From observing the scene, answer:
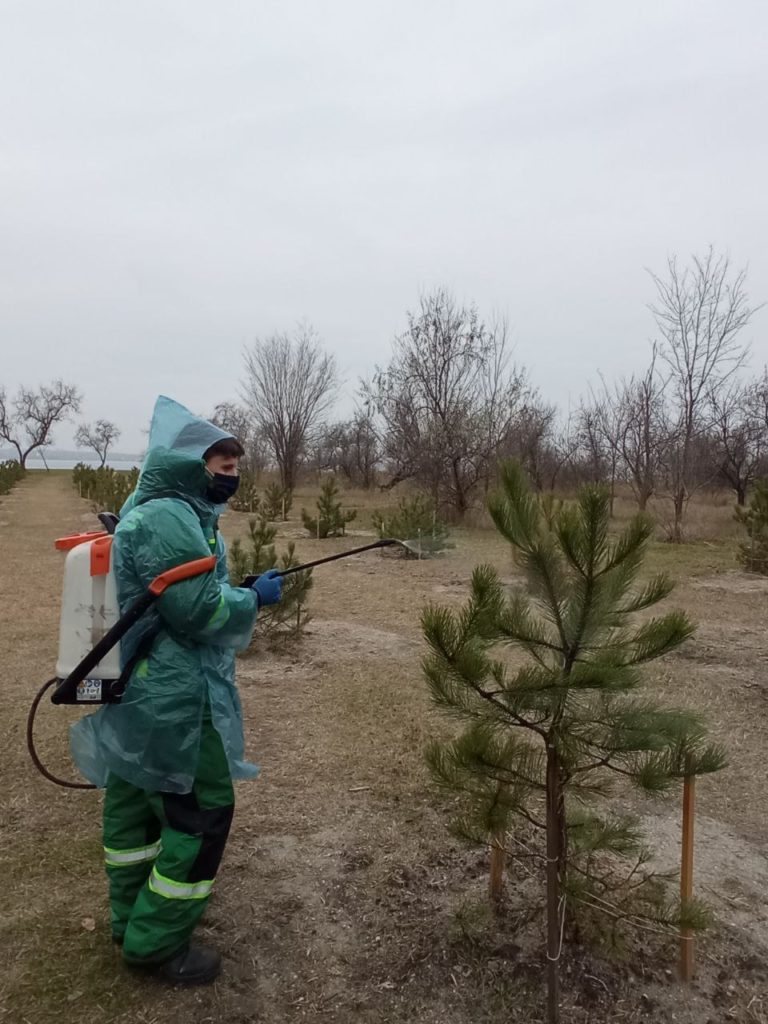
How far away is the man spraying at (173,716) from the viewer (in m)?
1.90

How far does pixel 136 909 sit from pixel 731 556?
12060 millimetres

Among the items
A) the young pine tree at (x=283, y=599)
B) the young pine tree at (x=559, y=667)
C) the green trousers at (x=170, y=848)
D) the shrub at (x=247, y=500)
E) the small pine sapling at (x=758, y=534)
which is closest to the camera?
the young pine tree at (x=559, y=667)

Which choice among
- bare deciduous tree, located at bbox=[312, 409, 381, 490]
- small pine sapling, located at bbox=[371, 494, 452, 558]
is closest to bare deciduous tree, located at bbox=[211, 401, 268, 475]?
bare deciduous tree, located at bbox=[312, 409, 381, 490]

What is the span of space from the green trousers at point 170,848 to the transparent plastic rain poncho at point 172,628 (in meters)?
0.07

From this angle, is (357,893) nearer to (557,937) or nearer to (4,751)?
(557,937)

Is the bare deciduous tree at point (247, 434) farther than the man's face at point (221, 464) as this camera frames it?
Yes

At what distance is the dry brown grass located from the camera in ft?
6.64

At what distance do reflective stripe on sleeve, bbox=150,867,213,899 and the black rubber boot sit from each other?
29 cm

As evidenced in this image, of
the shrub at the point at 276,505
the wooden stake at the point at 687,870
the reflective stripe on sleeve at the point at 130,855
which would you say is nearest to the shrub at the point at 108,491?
the shrub at the point at 276,505

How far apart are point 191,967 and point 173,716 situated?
0.83 metres

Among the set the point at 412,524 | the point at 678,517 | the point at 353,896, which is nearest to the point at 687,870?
the point at 353,896

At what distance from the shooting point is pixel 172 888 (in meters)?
1.95

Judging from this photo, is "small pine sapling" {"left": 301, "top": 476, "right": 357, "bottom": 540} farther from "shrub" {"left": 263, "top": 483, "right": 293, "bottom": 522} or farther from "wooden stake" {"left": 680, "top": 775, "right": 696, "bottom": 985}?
"wooden stake" {"left": 680, "top": 775, "right": 696, "bottom": 985}

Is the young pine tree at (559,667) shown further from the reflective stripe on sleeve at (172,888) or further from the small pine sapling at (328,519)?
the small pine sapling at (328,519)
